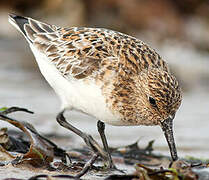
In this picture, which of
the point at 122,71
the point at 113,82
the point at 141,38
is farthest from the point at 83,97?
the point at 141,38

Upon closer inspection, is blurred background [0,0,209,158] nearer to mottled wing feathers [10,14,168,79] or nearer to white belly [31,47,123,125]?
white belly [31,47,123,125]

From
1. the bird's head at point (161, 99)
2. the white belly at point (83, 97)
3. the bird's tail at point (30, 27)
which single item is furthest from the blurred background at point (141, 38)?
the bird's head at point (161, 99)

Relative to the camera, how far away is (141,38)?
12258 millimetres

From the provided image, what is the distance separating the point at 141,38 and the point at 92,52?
25.8ft

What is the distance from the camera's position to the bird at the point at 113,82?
13.6 ft

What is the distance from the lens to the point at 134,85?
4285 millimetres

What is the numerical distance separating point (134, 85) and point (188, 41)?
8.00 metres

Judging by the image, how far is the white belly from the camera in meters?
4.23

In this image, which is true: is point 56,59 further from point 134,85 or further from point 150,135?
point 150,135

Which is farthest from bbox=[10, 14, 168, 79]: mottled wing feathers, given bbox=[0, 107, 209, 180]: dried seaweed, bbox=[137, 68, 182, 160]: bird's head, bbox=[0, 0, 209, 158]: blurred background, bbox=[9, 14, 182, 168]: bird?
bbox=[0, 0, 209, 158]: blurred background

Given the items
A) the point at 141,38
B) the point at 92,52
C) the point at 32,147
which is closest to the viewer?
the point at 32,147

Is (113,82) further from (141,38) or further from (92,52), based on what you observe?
Answer: (141,38)

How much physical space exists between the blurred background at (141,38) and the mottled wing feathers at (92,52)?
95 cm

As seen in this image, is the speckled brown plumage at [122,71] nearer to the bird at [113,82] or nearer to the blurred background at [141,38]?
the bird at [113,82]
